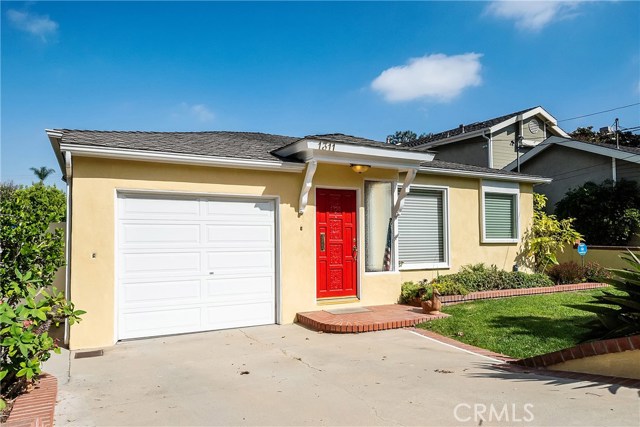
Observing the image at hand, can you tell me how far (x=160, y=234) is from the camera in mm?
7070

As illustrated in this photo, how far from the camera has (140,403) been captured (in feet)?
13.5

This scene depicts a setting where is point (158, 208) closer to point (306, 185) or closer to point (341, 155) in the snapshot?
point (306, 185)

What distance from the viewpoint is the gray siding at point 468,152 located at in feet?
67.5

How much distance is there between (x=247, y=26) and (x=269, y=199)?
5.04 m

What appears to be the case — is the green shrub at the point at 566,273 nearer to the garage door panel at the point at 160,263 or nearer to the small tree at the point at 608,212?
the small tree at the point at 608,212

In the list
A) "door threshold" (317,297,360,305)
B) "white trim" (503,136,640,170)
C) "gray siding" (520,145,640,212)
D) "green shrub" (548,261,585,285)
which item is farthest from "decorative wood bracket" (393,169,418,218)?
"gray siding" (520,145,640,212)

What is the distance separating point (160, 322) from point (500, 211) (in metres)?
9.59

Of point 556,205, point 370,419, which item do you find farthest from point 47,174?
point 370,419

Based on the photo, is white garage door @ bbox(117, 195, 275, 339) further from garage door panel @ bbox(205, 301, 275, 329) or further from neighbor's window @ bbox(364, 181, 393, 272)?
neighbor's window @ bbox(364, 181, 393, 272)

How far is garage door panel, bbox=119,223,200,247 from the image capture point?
22.4 feet

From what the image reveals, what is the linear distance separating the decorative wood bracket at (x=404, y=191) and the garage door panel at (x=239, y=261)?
124 inches

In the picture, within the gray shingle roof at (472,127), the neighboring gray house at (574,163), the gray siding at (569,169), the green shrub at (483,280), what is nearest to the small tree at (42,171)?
the gray shingle roof at (472,127)

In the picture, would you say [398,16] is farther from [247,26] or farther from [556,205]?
[556,205]

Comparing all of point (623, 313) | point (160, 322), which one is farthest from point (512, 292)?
point (160, 322)
